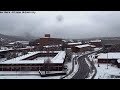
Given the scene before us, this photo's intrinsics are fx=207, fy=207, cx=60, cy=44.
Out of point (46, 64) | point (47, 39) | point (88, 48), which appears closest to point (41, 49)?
point (47, 39)

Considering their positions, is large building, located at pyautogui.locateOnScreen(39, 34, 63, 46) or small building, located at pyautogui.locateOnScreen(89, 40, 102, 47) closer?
large building, located at pyautogui.locateOnScreen(39, 34, 63, 46)

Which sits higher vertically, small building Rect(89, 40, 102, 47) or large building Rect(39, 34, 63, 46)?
large building Rect(39, 34, 63, 46)

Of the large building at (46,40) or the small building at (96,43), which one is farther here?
the small building at (96,43)

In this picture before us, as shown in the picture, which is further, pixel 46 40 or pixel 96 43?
pixel 96 43

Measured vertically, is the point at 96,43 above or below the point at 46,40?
below

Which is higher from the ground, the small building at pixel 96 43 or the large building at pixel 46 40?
the large building at pixel 46 40
